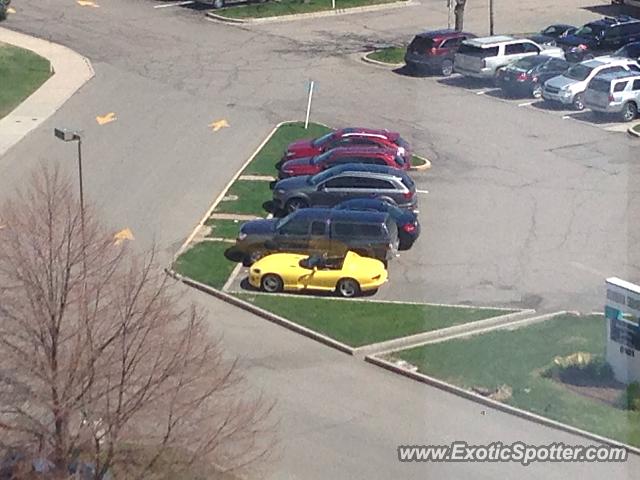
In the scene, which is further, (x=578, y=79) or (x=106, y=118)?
(x=578, y=79)

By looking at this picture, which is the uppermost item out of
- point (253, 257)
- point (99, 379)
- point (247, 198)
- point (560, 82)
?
point (99, 379)

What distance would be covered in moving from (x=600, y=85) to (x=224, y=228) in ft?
45.2

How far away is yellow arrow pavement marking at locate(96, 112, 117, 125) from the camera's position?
37.5 m

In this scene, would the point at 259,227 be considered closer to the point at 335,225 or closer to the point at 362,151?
the point at 335,225

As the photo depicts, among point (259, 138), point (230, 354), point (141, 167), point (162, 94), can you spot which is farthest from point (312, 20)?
point (230, 354)

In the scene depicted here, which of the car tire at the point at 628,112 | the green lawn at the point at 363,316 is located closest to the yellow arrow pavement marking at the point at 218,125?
the car tire at the point at 628,112

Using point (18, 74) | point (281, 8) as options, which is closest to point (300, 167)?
point (18, 74)

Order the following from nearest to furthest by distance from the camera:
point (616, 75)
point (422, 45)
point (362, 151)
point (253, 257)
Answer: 1. point (253, 257)
2. point (362, 151)
3. point (616, 75)
4. point (422, 45)

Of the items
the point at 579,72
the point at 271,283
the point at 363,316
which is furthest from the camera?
the point at 579,72

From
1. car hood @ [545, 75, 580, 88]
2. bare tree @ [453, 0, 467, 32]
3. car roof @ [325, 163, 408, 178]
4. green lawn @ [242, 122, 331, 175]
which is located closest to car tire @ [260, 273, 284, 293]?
car roof @ [325, 163, 408, 178]

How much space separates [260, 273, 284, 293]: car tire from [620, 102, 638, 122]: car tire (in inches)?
619

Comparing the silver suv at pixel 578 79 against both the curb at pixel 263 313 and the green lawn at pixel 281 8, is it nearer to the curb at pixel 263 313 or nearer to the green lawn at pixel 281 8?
the green lawn at pixel 281 8

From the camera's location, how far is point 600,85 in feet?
127

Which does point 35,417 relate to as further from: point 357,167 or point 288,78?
point 288,78
